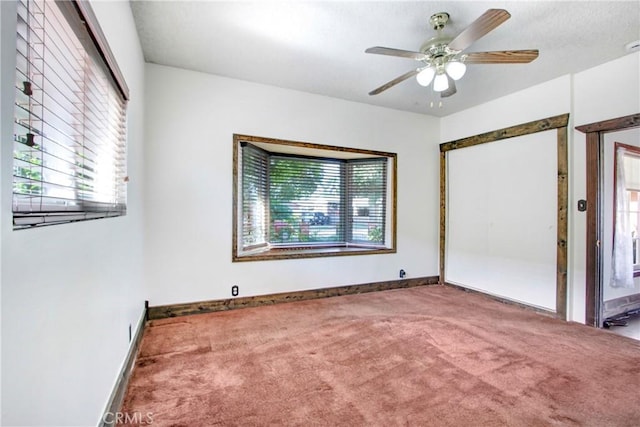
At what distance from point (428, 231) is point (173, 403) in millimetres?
4088

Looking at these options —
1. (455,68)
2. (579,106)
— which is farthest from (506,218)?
(455,68)

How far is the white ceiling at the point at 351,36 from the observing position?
7.27ft

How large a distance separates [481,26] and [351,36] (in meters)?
1.14

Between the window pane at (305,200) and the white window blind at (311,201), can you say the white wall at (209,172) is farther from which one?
the window pane at (305,200)

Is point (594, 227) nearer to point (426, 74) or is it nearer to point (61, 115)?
point (426, 74)

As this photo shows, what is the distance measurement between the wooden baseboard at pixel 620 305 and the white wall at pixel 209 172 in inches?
115

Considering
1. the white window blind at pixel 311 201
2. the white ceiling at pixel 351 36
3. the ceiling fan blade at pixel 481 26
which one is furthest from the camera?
the white window blind at pixel 311 201

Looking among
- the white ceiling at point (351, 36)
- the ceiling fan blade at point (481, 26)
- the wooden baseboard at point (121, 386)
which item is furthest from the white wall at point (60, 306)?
the ceiling fan blade at point (481, 26)

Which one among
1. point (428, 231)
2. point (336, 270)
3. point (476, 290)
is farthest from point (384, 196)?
point (476, 290)

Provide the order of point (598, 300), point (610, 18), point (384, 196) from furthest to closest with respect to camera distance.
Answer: point (384, 196)
point (598, 300)
point (610, 18)

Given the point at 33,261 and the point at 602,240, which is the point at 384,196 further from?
the point at 33,261

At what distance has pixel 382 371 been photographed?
6.95 ft

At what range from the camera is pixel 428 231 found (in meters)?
4.74

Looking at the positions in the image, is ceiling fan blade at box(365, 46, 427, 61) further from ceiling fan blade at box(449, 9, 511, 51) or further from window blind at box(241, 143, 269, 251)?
window blind at box(241, 143, 269, 251)
